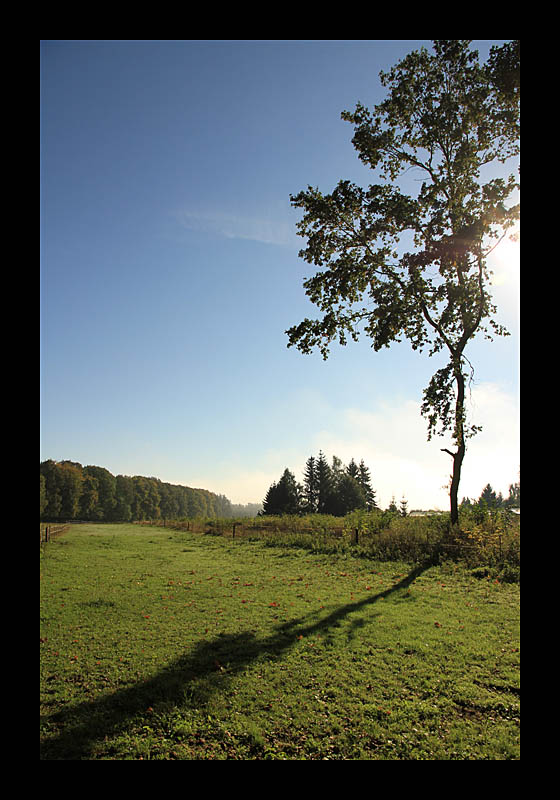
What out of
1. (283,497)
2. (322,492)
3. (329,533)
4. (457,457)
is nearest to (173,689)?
(457,457)

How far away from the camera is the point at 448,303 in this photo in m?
16.2

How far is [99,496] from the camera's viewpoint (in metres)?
88.9

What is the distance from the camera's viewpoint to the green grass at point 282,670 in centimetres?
436

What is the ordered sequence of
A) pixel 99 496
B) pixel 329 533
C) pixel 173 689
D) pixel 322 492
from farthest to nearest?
1. pixel 99 496
2. pixel 322 492
3. pixel 329 533
4. pixel 173 689

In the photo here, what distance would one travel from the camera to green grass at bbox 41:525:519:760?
4359mm

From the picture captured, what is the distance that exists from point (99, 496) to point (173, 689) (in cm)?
9225

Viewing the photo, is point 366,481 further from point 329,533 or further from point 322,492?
point 329,533

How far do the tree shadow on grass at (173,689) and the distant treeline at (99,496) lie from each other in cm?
4712

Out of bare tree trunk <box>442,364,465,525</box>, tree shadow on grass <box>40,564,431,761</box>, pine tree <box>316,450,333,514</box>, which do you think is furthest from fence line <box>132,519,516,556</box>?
pine tree <box>316,450,333,514</box>

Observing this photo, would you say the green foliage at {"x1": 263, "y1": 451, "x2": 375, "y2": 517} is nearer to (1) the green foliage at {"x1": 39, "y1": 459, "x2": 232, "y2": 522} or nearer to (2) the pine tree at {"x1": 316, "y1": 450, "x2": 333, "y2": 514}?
(2) the pine tree at {"x1": 316, "y1": 450, "x2": 333, "y2": 514}

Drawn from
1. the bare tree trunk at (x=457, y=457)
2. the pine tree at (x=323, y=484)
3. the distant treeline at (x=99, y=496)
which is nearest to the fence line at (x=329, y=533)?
the bare tree trunk at (x=457, y=457)
